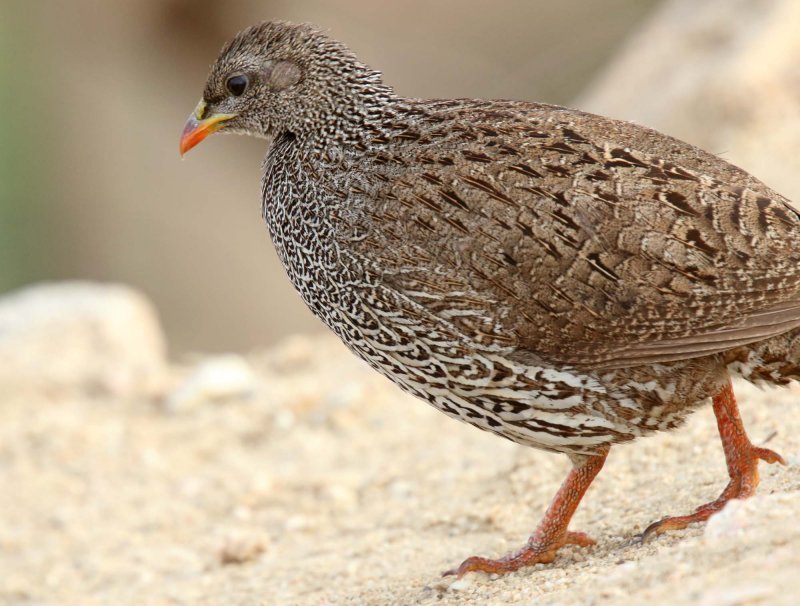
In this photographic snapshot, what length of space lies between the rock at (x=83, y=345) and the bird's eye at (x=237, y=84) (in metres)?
3.95

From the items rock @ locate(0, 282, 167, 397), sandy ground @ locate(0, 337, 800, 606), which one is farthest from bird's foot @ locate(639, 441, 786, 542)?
rock @ locate(0, 282, 167, 397)

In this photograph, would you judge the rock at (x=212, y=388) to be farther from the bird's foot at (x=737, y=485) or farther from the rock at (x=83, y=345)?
the bird's foot at (x=737, y=485)

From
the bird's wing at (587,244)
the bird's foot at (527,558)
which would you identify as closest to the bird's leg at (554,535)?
the bird's foot at (527,558)

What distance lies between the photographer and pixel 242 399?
943 cm

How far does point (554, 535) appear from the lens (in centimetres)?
538

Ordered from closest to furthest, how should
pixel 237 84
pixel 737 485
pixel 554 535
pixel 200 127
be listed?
pixel 737 485, pixel 554 535, pixel 237 84, pixel 200 127

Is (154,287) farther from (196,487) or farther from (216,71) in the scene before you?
(216,71)

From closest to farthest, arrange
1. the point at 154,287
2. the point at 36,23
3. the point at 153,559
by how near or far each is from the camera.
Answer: the point at 153,559, the point at 154,287, the point at 36,23

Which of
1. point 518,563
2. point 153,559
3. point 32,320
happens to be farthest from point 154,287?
point 518,563

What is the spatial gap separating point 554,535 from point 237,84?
9.08 feet

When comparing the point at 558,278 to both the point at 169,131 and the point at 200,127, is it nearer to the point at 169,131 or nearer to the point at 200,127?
the point at 200,127

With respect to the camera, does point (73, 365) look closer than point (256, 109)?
No

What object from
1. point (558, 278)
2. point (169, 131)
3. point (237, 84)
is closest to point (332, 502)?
point (237, 84)

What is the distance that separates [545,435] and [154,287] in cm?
1306
